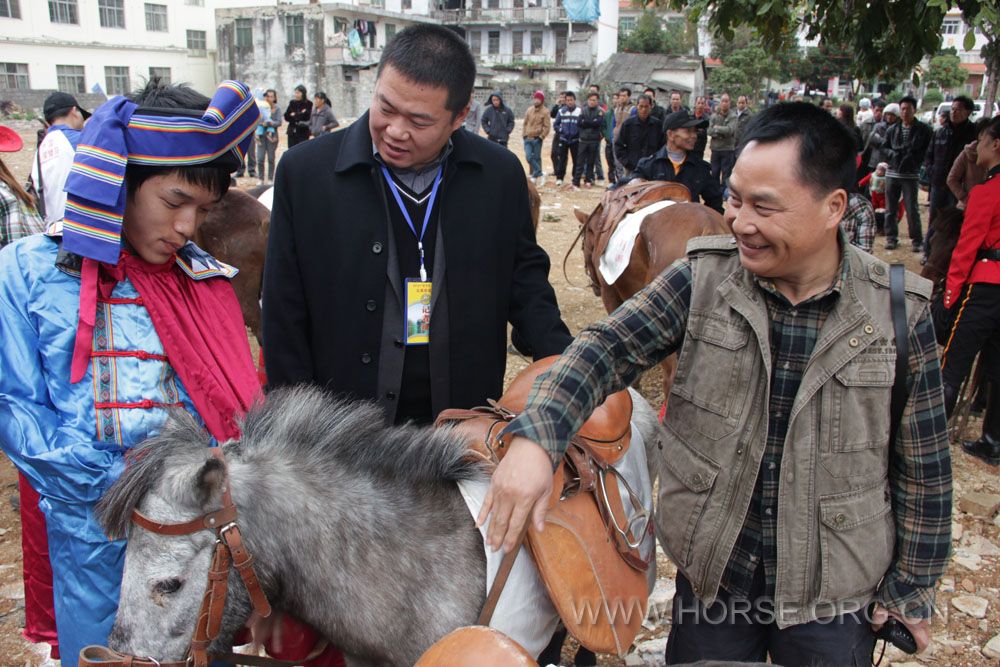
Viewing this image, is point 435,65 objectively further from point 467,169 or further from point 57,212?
point 57,212

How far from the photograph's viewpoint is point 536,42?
58.7 m

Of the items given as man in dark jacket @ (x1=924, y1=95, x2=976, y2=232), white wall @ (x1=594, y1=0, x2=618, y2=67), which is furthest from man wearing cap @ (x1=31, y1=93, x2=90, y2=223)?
white wall @ (x1=594, y1=0, x2=618, y2=67)

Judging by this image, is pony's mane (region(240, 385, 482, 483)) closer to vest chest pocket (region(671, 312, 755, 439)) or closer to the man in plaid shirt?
the man in plaid shirt

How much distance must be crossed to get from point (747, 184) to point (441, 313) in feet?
3.70

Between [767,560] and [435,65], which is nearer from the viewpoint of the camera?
[767,560]

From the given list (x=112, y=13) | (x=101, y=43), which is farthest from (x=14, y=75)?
(x=112, y=13)

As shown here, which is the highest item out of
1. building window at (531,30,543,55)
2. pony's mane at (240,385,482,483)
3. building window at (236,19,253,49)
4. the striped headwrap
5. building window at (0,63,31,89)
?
building window at (531,30,543,55)

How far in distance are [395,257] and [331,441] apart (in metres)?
0.77

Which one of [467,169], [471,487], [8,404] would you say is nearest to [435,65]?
[467,169]

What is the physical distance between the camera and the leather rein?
1.53 meters

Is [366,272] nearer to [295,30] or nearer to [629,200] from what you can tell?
[629,200]

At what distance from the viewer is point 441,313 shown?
2.42 metres

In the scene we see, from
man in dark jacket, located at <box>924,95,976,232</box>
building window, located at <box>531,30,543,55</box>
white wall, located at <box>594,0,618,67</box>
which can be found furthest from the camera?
building window, located at <box>531,30,543,55</box>

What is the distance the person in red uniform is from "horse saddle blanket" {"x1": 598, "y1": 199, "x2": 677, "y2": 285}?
1997mm
